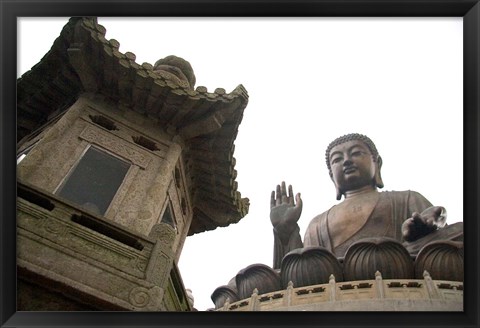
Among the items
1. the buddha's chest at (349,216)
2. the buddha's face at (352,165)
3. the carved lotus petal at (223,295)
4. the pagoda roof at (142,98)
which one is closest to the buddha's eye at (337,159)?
the buddha's face at (352,165)

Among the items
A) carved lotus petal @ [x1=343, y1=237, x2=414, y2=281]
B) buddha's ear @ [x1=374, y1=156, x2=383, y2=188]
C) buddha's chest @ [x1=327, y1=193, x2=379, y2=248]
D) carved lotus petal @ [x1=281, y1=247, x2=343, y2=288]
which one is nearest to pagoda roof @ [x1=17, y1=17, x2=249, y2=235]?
carved lotus petal @ [x1=281, y1=247, x2=343, y2=288]

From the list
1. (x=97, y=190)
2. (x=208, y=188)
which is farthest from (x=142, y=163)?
(x=208, y=188)

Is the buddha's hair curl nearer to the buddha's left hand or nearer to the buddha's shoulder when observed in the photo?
the buddha's shoulder

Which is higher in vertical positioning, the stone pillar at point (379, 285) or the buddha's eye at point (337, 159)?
the buddha's eye at point (337, 159)

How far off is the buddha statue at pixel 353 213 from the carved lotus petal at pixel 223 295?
2156mm

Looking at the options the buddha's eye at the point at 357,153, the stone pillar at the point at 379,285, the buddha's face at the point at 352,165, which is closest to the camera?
the stone pillar at the point at 379,285

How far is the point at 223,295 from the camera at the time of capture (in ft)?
36.6

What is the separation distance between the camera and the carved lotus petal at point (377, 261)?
9609 millimetres

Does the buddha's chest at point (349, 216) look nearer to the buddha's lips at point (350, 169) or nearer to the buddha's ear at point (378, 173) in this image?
the buddha's lips at point (350, 169)

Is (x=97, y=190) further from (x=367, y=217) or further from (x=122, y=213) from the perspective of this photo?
(x=367, y=217)

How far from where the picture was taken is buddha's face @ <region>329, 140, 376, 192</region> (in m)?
16.2

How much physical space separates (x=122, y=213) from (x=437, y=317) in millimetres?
5500

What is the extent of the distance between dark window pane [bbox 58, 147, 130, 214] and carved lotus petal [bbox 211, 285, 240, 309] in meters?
3.19
